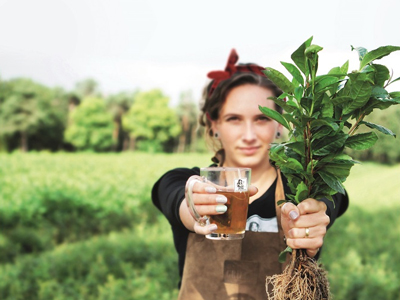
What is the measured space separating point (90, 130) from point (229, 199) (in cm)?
4080

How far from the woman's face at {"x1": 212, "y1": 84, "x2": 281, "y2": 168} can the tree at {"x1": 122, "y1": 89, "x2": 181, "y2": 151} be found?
3340 cm

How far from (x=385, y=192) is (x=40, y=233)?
12.5 m

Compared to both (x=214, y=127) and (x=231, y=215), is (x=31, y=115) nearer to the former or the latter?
(x=214, y=127)

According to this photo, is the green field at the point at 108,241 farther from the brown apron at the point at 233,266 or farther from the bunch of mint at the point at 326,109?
the bunch of mint at the point at 326,109

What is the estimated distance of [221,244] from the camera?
2248 millimetres

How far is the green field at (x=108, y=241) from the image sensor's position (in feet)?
20.1

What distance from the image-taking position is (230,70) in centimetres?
256

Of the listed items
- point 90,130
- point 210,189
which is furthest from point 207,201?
point 90,130

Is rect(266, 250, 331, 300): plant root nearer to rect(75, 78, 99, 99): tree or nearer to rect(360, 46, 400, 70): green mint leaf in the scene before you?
rect(360, 46, 400, 70): green mint leaf

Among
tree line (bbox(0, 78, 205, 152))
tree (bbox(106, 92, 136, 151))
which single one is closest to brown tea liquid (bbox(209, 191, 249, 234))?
tree line (bbox(0, 78, 205, 152))

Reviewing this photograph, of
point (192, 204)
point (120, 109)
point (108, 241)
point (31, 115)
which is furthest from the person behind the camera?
point (120, 109)

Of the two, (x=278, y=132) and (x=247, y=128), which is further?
(x=278, y=132)

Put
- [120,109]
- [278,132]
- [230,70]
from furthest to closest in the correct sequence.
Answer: [120,109] < [230,70] < [278,132]

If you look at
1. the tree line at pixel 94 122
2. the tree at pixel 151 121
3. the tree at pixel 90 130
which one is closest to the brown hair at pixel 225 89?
the tree line at pixel 94 122
